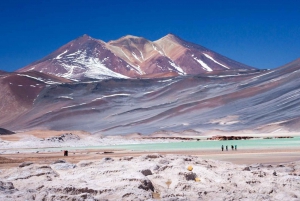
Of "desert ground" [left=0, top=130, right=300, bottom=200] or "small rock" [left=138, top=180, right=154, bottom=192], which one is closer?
"desert ground" [left=0, top=130, right=300, bottom=200]

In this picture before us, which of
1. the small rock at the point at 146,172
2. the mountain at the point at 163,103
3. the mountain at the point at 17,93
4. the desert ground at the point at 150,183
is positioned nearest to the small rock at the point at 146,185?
the desert ground at the point at 150,183

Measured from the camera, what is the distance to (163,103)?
12712 centimetres

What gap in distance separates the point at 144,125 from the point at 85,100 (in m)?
38.8

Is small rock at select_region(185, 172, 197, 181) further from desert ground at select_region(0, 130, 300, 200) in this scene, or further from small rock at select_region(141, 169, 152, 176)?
small rock at select_region(141, 169, 152, 176)

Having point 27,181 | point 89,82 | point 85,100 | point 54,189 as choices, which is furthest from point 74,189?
point 89,82

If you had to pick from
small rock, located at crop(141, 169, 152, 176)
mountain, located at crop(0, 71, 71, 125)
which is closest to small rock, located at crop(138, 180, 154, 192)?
small rock, located at crop(141, 169, 152, 176)

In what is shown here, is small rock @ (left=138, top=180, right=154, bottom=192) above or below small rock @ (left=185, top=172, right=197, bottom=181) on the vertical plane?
below

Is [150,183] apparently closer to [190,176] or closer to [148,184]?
[148,184]

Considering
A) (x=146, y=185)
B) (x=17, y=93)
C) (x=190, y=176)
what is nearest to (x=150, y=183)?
(x=146, y=185)

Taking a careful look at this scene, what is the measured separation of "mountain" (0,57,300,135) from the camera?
98394 millimetres

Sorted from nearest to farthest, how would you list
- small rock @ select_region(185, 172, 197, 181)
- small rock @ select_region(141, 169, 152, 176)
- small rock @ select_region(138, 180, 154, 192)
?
small rock @ select_region(138, 180, 154, 192) < small rock @ select_region(185, 172, 197, 181) < small rock @ select_region(141, 169, 152, 176)

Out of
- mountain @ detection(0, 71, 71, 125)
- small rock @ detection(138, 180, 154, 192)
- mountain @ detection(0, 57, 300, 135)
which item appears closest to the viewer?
small rock @ detection(138, 180, 154, 192)

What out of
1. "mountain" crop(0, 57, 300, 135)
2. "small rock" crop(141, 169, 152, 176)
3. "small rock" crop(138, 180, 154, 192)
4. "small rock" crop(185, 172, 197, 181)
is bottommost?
"small rock" crop(138, 180, 154, 192)

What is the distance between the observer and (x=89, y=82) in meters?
155
